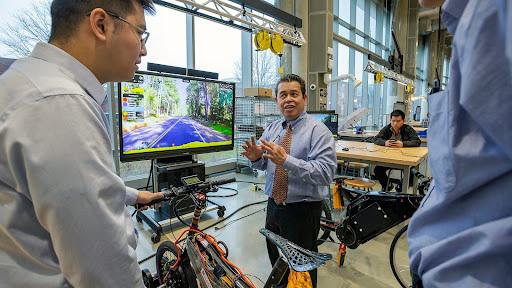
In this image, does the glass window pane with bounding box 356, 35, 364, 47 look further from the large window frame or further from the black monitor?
the black monitor

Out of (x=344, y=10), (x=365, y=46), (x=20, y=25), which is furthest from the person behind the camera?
(x=365, y=46)

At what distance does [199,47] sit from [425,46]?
14.3 m

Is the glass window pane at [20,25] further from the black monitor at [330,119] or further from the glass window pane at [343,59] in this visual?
the glass window pane at [343,59]

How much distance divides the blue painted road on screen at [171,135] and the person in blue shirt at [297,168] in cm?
151

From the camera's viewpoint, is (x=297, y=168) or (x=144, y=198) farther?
(x=297, y=168)

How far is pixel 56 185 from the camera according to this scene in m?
0.57

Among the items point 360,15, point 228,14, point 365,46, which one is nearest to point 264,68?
point 228,14

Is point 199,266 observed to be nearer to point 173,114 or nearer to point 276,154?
point 276,154

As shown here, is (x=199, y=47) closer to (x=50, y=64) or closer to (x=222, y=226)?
(x=222, y=226)

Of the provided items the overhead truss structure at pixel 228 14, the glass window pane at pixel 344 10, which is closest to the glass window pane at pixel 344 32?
the glass window pane at pixel 344 10

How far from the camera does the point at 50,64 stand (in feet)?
2.21

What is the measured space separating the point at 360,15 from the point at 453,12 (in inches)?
387

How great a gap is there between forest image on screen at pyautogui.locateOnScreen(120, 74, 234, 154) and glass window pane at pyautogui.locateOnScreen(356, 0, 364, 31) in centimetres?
704

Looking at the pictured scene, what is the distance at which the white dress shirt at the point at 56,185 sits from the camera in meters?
0.57
